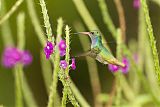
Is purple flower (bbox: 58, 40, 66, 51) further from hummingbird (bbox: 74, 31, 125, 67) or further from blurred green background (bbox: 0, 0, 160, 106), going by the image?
blurred green background (bbox: 0, 0, 160, 106)

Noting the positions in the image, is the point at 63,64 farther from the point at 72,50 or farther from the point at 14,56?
the point at 72,50

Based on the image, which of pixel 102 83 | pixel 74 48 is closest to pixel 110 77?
pixel 102 83

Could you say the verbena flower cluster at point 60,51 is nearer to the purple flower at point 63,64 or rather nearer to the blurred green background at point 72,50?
the purple flower at point 63,64

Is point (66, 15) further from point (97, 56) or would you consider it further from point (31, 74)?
point (97, 56)

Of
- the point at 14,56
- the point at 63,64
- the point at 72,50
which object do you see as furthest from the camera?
the point at 72,50

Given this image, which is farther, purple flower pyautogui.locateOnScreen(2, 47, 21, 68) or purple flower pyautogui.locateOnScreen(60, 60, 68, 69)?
purple flower pyautogui.locateOnScreen(2, 47, 21, 68)

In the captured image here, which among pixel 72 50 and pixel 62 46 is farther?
pixel 72 50

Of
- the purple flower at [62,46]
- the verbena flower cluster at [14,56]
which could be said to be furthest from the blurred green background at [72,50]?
the purple flower at [62,46]

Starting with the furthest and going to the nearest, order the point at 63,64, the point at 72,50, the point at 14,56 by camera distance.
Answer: the point at 72,50
the point at 14,56
the point at 63,64

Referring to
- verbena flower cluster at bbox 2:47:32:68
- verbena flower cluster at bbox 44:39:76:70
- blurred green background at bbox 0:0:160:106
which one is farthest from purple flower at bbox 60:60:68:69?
blurred green background at bbox 0:0:160:106

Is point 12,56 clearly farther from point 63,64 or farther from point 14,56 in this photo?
point 63,64

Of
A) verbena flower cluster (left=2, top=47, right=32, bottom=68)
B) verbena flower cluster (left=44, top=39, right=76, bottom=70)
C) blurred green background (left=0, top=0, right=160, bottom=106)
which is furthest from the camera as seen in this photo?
blurred green background (left=0, top=0, right=160, bottom=106)

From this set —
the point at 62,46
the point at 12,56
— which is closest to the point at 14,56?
the point at 12,56
